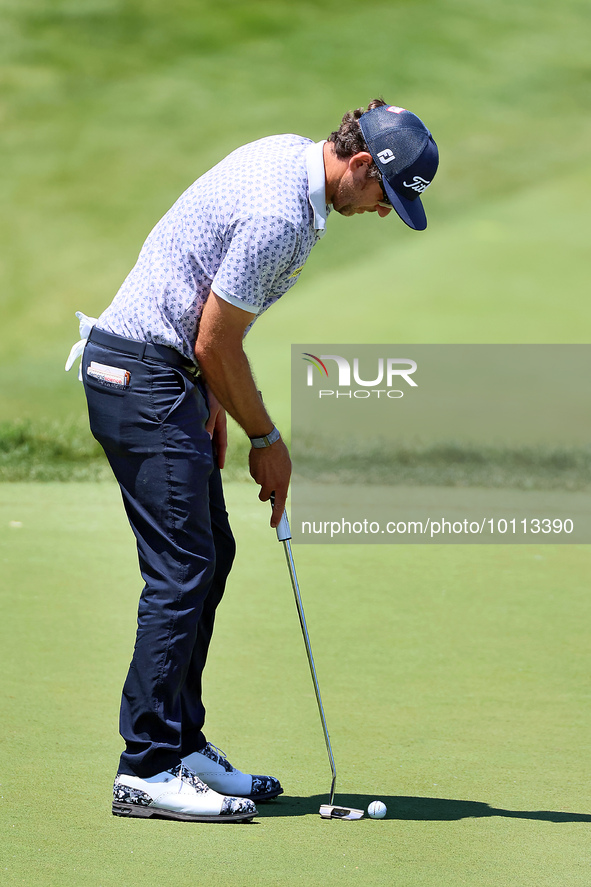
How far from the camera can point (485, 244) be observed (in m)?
7.98

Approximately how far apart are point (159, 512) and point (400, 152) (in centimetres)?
78

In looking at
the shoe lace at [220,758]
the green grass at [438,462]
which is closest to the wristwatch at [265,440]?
the shoe lace at [220,758]

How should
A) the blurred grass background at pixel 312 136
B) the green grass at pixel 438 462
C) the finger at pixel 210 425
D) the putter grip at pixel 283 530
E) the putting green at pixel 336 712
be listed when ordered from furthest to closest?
1. the blurred grass background at pixel 312 136
2. the green grass at pixel 438 462
3. the putter grip at pixel 283 530
4. the finger at pixel 210 425
5. the putting green at pixel 336 712

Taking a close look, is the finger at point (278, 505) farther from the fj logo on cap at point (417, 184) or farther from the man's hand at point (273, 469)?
the fj logo on cap at point (417, 184)

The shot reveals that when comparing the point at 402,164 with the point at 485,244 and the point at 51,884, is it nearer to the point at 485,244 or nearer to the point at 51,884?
the point at 51,884

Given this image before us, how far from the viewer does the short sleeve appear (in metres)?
1.87

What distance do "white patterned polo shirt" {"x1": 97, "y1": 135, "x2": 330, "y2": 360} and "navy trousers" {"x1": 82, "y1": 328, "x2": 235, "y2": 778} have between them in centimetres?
7

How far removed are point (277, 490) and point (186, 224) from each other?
0.53 meters

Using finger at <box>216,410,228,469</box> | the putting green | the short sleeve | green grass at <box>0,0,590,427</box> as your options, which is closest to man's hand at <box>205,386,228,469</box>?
finger at <box>216,410,228,469</box>

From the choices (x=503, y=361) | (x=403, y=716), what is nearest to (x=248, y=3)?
(x=503, y=361)

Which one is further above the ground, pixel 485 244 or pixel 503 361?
pixel 485 244

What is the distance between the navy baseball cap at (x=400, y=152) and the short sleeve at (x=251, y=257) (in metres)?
0.22

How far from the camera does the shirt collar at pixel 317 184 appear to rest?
1923 mm

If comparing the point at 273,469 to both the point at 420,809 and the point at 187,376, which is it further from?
the point at 420,809
